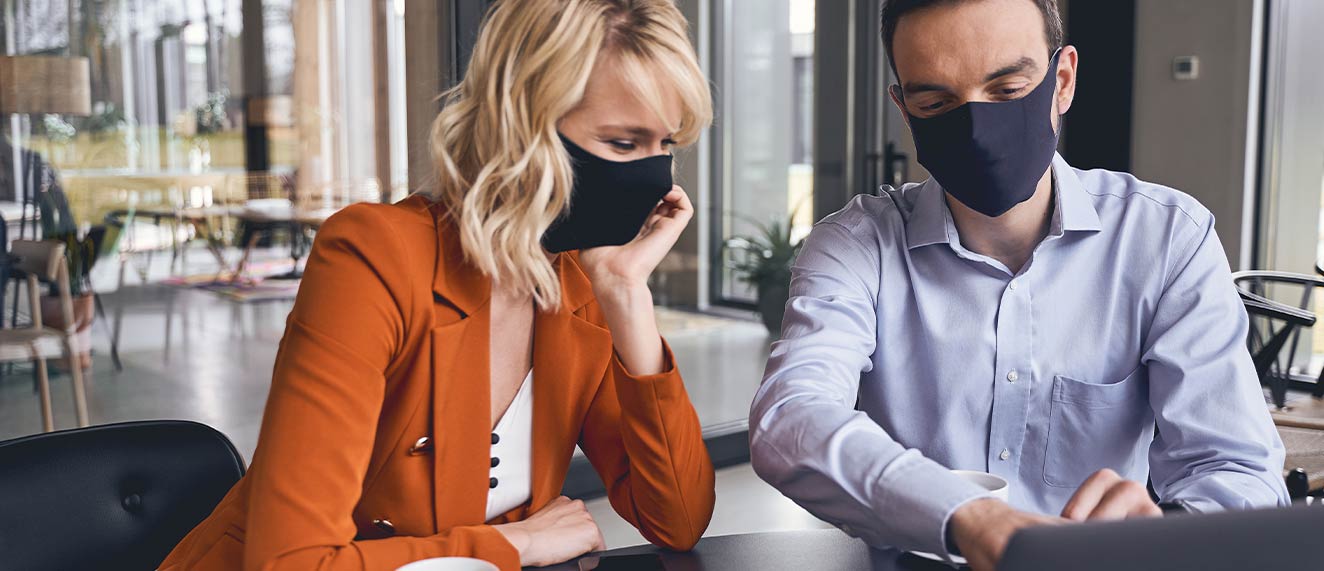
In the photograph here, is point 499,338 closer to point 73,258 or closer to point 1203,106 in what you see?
point 73,258

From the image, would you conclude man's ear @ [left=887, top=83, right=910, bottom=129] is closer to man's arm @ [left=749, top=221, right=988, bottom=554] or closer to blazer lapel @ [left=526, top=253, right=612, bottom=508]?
man's arm @ [left=749, top=221, right=988, bottom=554]

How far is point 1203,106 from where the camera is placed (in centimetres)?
458

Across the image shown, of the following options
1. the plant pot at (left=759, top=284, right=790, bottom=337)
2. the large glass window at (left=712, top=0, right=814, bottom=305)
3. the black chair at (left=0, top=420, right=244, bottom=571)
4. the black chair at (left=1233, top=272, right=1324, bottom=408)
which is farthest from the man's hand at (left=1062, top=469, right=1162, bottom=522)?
the plant pot at (left=759, top=284, right=790, bottom=337)

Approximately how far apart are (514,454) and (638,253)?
29 centimetres

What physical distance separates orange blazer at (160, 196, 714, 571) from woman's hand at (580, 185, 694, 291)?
0.24 ft

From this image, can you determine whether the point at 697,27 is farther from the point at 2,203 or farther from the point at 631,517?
the point at 631,517

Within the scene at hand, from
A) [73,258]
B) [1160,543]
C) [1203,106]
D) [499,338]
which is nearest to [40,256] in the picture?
[73,258]

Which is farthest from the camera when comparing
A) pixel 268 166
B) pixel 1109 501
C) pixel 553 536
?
pixel 268 166

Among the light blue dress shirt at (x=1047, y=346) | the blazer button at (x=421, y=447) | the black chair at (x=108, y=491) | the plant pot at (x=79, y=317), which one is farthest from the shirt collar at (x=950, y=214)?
the plant pot at (x=79, y=317)

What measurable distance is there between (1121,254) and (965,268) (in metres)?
0.19

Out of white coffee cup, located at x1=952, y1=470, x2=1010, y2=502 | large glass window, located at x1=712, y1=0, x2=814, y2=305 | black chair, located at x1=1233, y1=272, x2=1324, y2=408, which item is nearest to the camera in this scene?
white coffee cup, located at x1=952, y1=470, x2=1010, y2=502

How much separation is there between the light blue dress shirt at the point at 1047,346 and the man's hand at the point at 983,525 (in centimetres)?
30

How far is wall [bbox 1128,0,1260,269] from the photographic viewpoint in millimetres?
4484

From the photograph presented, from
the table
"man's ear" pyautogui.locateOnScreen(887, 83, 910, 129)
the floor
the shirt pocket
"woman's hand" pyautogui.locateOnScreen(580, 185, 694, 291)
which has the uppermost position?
"man's ear" pyautogui.locateOnScreen(887, 83, 910, 129)
